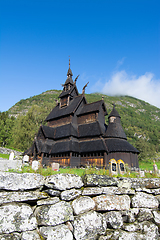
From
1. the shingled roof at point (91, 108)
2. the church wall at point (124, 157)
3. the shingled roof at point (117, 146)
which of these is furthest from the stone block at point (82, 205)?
the shingled roof at point (91, 108)

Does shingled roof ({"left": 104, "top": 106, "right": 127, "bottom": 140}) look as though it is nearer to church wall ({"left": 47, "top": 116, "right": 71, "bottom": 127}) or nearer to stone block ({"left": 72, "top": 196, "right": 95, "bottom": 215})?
church wall ({"left": 47, "top": 116, "right": 71, "bottom": 127})

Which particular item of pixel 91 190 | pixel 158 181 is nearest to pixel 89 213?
pixel 91 190

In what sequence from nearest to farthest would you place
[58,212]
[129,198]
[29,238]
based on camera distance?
[29,238] → [58,212] → [129,198]

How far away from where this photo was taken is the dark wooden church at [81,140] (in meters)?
24.0

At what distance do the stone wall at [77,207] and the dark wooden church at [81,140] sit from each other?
51.1 ft

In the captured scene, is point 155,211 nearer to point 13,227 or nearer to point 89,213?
point 89,213

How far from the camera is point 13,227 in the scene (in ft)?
16.9

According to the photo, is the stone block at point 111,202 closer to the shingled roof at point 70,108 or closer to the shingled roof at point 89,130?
the shingled roof at point 89,130

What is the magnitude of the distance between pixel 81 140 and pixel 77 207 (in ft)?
72.6

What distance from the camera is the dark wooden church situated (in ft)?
78.8

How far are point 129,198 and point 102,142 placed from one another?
1752 cm

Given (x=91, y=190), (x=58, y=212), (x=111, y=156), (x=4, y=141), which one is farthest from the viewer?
(x=4, y=141)

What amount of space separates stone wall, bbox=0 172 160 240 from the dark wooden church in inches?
614

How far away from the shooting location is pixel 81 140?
2827 centimetres
